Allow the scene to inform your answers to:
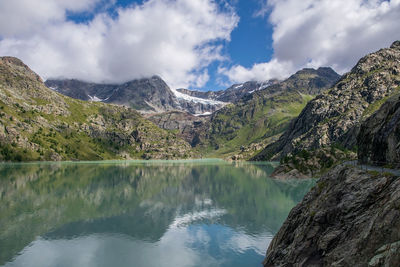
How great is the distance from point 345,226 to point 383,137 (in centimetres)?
2637

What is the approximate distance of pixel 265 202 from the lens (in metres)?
91.4

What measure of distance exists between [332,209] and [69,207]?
78.6 meters

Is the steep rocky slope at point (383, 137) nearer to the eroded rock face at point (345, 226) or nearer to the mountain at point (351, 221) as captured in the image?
the mountain at point (351, 221)

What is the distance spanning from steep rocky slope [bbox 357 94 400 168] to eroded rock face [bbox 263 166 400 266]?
1067 cm

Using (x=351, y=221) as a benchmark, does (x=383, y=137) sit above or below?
above

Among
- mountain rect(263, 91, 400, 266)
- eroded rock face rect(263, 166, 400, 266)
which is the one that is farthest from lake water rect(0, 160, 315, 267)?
mountain rect(263, 91, 400, 266)

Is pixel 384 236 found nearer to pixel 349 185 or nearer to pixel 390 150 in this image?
pixel 349 185

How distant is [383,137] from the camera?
145 ft

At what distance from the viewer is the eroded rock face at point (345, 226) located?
19180 mm

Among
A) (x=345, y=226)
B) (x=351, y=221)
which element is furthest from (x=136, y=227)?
(x=351, y=221)

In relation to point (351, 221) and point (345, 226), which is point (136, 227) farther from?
point (351, 221)

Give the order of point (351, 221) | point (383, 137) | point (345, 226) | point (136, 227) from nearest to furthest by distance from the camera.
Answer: point (351, 221) → point (345, 226) → point (383, 137) → point (136, 227)

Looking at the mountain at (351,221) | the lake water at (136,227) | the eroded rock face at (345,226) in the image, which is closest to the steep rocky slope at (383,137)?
the mountain at (351,221)

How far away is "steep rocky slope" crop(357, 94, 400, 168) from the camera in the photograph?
3922 cm
